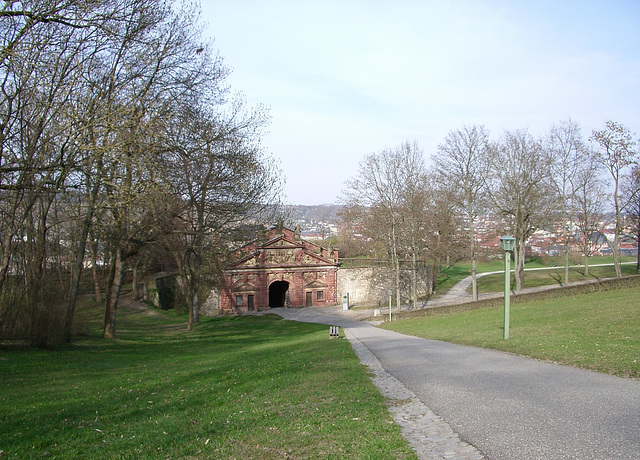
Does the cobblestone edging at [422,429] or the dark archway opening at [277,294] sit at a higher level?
the cobblestone edging at [422,429]

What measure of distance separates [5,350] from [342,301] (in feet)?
142

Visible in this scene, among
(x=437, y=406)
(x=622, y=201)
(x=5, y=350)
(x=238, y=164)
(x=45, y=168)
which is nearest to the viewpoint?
(x=437, y=406)

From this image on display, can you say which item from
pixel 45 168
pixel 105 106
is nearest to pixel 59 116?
pixel 105 106

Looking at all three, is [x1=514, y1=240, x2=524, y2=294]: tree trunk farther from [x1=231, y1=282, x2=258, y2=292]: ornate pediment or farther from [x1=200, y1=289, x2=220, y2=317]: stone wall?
[x1=200, y1=289, x2=220, y2=317]: stone wall

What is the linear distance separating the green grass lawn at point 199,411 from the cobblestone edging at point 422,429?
0.19m

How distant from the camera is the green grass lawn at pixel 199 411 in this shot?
5758mm

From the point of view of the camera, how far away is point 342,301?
190 ft

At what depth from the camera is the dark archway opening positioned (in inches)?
2472

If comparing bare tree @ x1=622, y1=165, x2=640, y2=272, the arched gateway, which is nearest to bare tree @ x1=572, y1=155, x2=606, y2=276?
bare tree @ x1=622, y1=165, x2=640, y2=272

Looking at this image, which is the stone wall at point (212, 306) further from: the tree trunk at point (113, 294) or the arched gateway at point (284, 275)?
the tree trunk at point (113, 294)

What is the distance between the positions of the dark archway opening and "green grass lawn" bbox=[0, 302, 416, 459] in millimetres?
48360

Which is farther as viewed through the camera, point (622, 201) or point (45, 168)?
point (622, 201)

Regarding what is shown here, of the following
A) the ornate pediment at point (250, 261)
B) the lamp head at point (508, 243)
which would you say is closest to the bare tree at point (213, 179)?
the lamp head at point (508, 243)

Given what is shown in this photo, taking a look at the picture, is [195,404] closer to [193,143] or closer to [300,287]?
[193,143]
